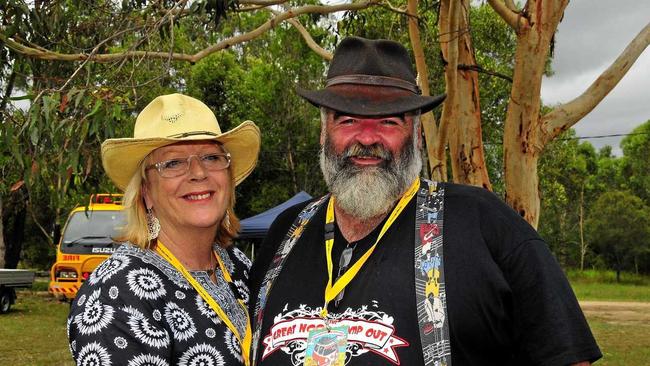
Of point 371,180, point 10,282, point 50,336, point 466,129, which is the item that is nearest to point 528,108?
point 466,129

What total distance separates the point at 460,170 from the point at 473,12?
1249cm

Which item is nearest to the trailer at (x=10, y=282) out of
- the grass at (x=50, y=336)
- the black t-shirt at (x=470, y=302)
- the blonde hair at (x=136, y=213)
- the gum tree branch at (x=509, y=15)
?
the grass at (x=50, y=336)

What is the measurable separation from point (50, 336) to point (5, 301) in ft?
11.8

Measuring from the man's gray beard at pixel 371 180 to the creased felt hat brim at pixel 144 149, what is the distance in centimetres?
48

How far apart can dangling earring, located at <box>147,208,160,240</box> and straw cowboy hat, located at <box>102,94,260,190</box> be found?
19 cm

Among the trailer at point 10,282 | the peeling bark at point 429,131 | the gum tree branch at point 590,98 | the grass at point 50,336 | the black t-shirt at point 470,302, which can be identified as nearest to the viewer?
the black t-shirt at point 470,302

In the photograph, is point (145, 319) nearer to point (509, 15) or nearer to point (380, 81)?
point (380, 81)

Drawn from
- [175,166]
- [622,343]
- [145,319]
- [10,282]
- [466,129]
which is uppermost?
[466,129]

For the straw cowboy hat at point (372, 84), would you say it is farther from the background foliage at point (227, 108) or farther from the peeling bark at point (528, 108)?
the peeling bark at point (528, 108)

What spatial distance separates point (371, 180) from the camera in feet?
9.46

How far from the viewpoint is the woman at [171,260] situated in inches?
99.9

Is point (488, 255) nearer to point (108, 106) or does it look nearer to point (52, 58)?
point (108, 106)

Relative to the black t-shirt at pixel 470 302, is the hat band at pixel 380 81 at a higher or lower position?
higher

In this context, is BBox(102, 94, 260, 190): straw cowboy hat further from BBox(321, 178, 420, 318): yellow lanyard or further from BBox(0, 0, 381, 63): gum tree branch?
BBox(0, 0, 381, 63): gum tree branch
